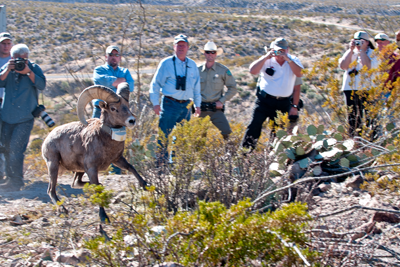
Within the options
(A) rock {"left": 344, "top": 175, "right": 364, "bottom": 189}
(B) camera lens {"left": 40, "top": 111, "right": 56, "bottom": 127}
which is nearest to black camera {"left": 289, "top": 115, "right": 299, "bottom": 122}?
(A) rock {"left": 344, "top": 175, "right": 364, "bottom": 189}

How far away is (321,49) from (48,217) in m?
34.6

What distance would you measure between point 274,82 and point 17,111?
4383 mm

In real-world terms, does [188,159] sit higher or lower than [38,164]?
higher

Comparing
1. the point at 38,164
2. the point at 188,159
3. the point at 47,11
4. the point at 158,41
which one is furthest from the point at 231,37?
the point at 188,159

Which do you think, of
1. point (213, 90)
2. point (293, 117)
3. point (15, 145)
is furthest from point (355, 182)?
point (15, 145)

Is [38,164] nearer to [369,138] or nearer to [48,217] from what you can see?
[48,217]

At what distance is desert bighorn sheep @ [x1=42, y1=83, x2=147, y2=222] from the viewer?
4.45m

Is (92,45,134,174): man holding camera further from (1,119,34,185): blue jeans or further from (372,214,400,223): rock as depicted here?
(372,214,400,223): rock

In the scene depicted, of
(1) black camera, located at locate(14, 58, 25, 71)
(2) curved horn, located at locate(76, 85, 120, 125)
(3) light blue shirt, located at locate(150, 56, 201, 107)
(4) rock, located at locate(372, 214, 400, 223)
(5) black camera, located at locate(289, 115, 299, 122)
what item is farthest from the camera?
(5) black camera, located at locate(289, 115, 299, 122)

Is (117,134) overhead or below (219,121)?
overhead

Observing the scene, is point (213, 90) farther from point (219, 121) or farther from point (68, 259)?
point (68, 259)

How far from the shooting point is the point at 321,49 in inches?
1383

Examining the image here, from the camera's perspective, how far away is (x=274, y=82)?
598 cm

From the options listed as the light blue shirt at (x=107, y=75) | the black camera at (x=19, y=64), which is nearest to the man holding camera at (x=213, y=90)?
the light blue shirt at (x=107, y=75)
